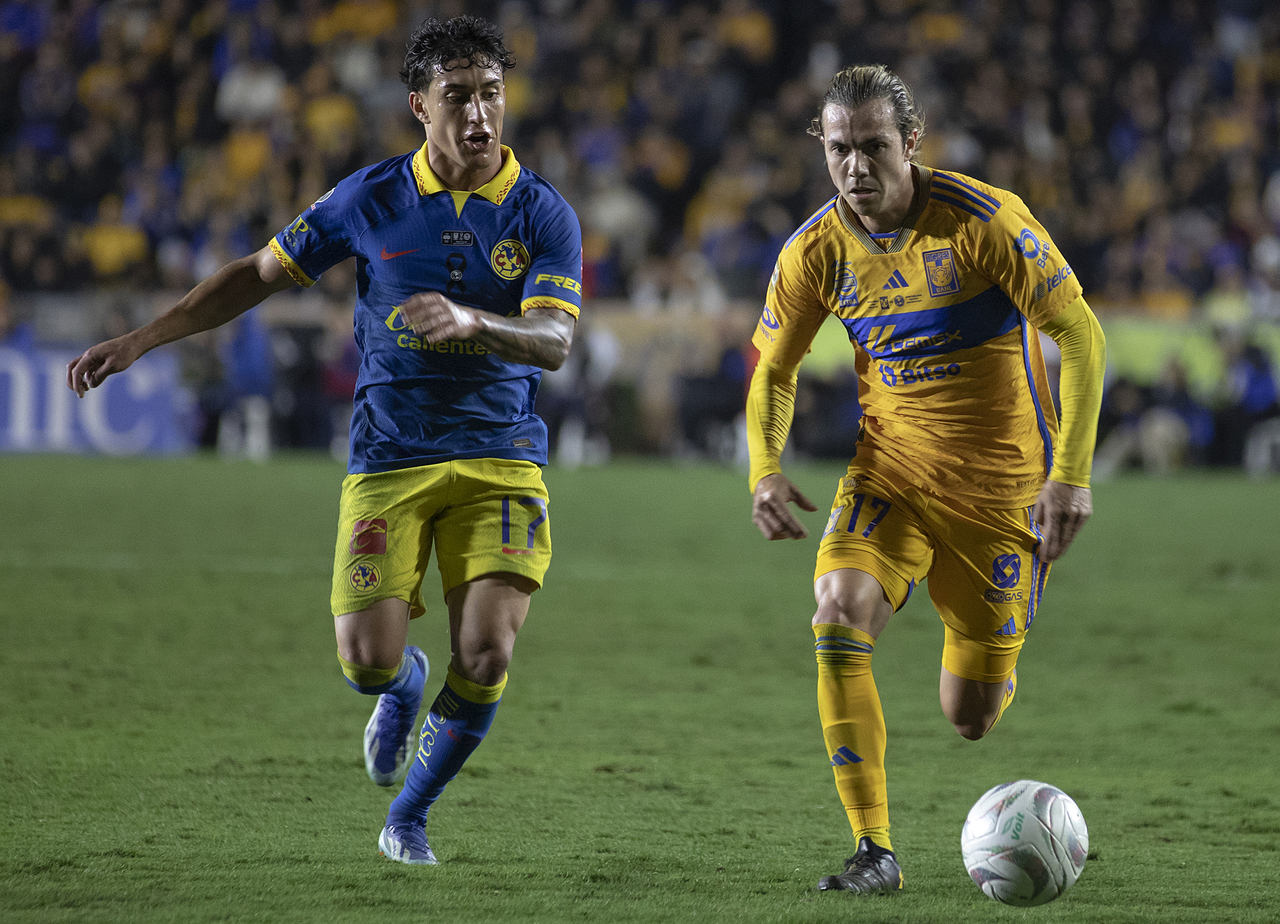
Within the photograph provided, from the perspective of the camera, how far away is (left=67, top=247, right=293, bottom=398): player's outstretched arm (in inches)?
163

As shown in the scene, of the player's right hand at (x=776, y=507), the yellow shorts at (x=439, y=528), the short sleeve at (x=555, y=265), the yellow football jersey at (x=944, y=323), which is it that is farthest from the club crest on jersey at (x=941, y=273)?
the yellow shorts at (x=439, y=528)

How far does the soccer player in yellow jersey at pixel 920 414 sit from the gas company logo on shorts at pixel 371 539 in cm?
103

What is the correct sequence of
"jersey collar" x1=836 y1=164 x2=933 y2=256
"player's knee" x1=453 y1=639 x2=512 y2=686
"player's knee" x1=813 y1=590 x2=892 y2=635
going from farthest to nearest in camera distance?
"jersey collar" x1=836 y1=164 x2=933 y2=256 → "player's knee" x1=453 y1=639 x2=512 y2=686 → "player's knee" x1=813 y1=590 x2=892 y2=635

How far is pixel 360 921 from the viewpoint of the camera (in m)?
3.37

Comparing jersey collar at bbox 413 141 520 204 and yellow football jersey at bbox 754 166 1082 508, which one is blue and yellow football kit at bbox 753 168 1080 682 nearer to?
yellow football jersey at bbox 754 166 1082 508

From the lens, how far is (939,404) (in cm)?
425

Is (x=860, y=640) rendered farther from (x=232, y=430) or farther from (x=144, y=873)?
(x=232, y=430)

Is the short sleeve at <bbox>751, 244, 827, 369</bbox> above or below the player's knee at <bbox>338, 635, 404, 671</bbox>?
above

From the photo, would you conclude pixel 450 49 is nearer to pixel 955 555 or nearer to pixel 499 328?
pixel 499 328

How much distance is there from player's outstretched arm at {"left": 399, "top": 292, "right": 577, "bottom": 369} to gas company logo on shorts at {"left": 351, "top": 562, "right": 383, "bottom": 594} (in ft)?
2.28

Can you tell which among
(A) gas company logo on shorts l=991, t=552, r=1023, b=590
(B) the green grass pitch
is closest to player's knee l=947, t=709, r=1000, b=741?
(B) the green grass pitch

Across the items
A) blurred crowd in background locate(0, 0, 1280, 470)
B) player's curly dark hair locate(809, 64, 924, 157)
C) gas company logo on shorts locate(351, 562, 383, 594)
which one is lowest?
gas company logo on shorts locate(351, 562, 383, 594)

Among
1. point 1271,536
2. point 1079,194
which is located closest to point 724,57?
point 1079,194

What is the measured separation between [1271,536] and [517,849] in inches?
362
